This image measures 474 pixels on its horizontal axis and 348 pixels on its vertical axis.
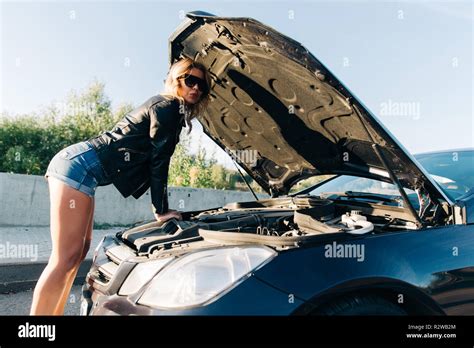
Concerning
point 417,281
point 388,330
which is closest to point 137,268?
point 388,330

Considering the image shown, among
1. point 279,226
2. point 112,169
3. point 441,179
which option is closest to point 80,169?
point 112,169

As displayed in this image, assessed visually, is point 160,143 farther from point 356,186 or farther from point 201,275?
point 356,186

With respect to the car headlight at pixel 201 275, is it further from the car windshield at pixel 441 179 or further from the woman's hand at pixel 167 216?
the car windshield at pixel 441 179

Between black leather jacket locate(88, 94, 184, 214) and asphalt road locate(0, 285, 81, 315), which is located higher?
black leather jacket locate(88, 94, 184, 214)

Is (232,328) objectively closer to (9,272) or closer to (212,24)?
(212,24)

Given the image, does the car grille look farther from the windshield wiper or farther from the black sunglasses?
the windshield wiper

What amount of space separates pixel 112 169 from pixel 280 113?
144 centimetres

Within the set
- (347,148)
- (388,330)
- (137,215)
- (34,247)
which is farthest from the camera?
(137,215)

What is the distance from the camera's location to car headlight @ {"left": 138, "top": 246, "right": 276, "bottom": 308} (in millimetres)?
1655

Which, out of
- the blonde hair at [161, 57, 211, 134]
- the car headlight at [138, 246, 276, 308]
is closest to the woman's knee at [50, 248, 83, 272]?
the car headlight at [138, 246, 276, 308]

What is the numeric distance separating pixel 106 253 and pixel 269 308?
1280 millimetres

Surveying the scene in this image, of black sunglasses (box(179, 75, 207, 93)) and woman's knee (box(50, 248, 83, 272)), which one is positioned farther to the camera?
black sunglasses (box(179, 75, 207, 93))

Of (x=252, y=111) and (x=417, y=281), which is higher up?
(x=252, y=111)

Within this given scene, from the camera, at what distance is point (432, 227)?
2.12 metres
